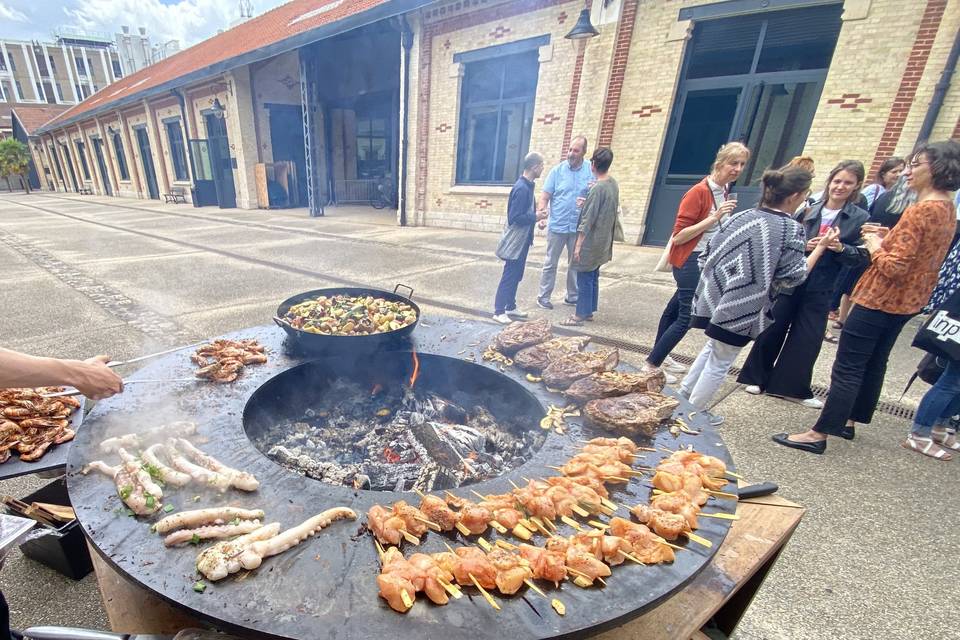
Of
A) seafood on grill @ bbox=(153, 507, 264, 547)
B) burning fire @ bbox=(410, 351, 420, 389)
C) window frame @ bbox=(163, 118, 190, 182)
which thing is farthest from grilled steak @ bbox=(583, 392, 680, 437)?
window frame @ bbox=(163, 118, 190, 182)

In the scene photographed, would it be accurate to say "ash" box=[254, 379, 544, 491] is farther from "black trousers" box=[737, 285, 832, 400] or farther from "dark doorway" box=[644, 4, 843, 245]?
"dark doorway" box=[644, 4, 843, 245]

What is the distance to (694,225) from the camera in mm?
3752

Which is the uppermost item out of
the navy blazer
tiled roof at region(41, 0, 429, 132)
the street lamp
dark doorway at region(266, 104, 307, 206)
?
tiled roof at region(41, 0, 429, 132)

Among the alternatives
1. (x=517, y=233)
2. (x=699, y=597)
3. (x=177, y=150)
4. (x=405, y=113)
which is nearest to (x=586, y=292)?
(x=517, y=233)

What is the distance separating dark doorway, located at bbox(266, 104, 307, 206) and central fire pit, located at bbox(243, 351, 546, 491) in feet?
62.4

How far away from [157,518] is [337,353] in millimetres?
1299

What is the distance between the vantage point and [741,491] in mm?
1969

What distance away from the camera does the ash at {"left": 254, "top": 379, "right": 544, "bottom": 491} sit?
7.07ft

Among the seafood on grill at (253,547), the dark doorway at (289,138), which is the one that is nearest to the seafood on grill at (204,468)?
the seafood on grill at (253,547)

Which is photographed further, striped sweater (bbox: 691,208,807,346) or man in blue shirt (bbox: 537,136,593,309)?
man in blue shirt (bbox: 537,136,593,309)

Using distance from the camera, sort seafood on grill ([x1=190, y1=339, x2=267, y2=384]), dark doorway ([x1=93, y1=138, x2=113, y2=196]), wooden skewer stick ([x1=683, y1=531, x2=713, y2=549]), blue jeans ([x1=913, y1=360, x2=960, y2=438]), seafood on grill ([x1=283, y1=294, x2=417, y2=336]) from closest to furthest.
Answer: wooden skewer stick ([x1=683, y1=531, x2=713, y2=549]) → seafood on grill ([x1=190, y1=339, x2=267, y2=384]) → seafood on grill ([x1=283, y1=294, x2=417, y2=336]) → blue jeans ([x1=913, y1=360, x2=960, y2=438]) → dark doorway ([x1=93, y1=138, x2=113, y2=196])

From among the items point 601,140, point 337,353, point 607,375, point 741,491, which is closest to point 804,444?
point 741,491

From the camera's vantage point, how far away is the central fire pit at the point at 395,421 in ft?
7.20

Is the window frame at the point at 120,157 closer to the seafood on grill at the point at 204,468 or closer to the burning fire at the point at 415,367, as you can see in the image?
the burning fire at the point at 415,367
